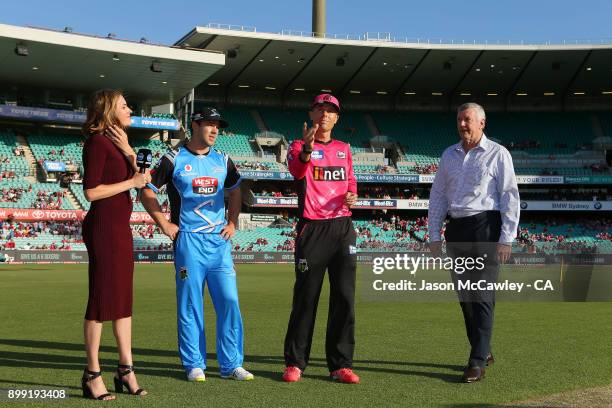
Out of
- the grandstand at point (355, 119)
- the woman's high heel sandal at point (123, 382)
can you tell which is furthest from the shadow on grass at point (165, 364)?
the grandstand at point (355, 119)

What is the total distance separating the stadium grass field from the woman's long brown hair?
6.57 feet

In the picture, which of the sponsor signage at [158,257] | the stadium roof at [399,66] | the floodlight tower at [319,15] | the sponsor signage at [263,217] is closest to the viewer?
the sponsor signage at [158,257]

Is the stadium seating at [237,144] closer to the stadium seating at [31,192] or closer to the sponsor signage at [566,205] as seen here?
the stadium seating at [31,192]

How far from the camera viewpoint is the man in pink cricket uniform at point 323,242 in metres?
6.16

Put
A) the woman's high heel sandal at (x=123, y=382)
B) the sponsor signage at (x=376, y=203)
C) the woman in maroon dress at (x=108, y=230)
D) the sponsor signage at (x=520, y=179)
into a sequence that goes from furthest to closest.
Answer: the sponsor signage at (x=520, y=179) < the sponsor signage at (x=376, y=203) < the woman's high heel sandal at (x=123, y=382) < the woman in maroon dress at (x=108, y=230)

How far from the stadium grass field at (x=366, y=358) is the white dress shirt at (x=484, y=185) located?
4.32ft

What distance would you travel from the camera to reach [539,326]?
10.1 m

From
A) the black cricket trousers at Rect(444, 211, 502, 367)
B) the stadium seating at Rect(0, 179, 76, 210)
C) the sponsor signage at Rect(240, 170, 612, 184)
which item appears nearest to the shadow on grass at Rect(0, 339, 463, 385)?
the black cricket trousers at Rect(444, 211, 502, 367)

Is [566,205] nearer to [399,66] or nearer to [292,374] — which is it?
[399,66]

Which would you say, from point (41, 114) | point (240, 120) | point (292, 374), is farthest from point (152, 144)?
point (292, 374)

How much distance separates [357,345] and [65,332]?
397cm

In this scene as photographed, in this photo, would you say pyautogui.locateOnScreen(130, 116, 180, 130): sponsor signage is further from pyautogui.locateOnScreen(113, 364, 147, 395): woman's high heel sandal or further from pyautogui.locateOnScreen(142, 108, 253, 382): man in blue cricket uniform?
pyautogui.locateOnScreen(113, 364, 147, 395): woman's high heel sandal

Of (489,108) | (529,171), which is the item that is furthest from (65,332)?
(489,108)

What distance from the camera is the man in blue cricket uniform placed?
6051 mm
